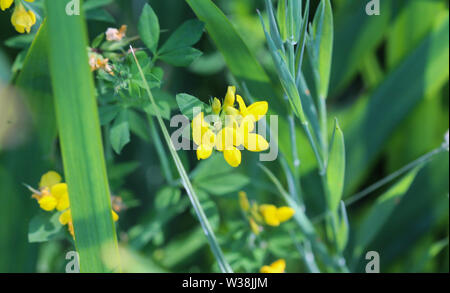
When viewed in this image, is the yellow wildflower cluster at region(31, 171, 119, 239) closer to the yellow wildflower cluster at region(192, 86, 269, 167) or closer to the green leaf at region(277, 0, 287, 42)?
the yellow wildflower cluster at region(192, 86, 269, 167)

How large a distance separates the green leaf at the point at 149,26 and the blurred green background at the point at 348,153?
0.28m

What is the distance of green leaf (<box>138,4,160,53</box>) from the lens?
71 cm

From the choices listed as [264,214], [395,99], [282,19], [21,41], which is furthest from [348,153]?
[21,41]

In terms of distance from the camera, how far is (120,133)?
2.26 feet

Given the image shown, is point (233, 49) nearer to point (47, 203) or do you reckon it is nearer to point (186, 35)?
point (186, 35)

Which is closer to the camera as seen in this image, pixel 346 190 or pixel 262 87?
pixel 262 87

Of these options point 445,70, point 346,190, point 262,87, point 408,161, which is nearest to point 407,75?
point 445,70

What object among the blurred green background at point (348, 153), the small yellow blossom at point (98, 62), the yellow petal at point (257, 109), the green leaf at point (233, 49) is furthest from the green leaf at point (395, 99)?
the small yellow blossom at point (98, 62)

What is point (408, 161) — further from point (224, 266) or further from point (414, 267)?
point (224, 266)

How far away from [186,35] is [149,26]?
0.20ft

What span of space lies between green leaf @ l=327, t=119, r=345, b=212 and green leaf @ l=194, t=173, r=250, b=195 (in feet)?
0.54

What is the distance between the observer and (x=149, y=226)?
941 millimetres

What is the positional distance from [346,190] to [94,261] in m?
0.74

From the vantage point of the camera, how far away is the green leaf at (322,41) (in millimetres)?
731
